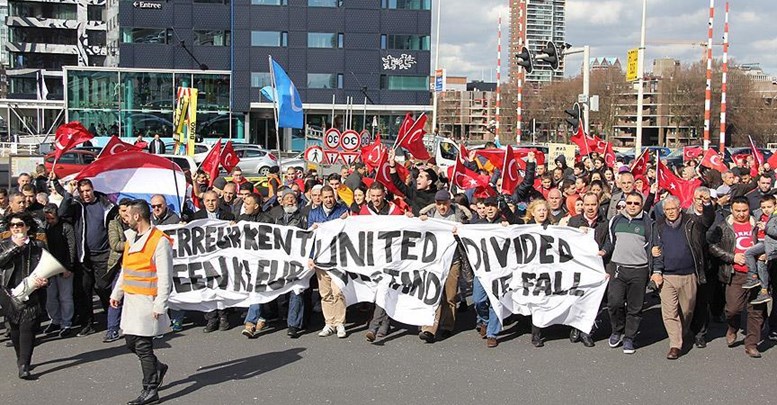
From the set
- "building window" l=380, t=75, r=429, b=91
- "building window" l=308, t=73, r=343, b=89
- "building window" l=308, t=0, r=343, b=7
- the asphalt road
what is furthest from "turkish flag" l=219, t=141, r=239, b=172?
"building window" l=308, t=0, r=343, b=7

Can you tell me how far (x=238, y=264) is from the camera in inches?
370

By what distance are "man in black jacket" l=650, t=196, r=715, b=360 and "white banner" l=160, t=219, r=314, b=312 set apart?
367cm

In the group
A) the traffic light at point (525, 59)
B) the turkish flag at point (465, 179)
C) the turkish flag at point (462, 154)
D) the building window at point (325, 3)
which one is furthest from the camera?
the building window at point (325, 3)

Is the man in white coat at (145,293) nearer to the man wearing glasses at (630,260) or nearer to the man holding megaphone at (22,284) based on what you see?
the man holding megaphone at (22,284)

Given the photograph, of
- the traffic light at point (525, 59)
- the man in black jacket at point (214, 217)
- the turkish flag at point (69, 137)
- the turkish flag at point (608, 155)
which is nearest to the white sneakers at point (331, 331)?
the man in black jacket at point (214, 217)

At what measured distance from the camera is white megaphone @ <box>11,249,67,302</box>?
7531 millimetres

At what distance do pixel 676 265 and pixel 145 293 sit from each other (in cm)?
508

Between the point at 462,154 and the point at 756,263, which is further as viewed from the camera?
the point at 462,154

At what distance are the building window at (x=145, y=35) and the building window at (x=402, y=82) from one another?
46.1ft

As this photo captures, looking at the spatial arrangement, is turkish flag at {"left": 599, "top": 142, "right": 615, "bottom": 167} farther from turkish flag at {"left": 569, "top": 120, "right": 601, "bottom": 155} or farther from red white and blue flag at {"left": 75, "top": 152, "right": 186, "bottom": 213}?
red white and blue flag at {"left": 75, "top": 152, "right": 186, "bottom": 213}

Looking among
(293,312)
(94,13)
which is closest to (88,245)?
(293,312)

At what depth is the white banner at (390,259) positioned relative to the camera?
9039 mm

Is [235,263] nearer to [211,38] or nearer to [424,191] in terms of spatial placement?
[424,191]

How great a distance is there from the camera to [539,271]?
355 inches
